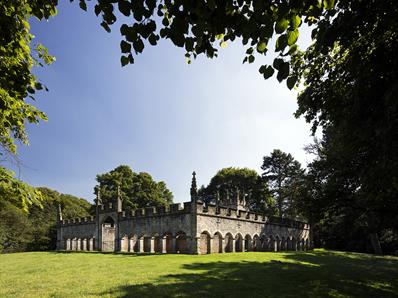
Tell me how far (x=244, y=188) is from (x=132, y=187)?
838 inches

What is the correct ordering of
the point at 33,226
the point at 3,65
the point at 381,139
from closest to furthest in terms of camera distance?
the point at 3,65 < the point at 381,139 < the point at 33,226

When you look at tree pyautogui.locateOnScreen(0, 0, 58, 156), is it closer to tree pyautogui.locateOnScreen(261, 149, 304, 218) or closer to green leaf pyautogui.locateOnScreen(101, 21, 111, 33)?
green leaf pyautogui.locateOnScreen(101, 21, 111, 33)

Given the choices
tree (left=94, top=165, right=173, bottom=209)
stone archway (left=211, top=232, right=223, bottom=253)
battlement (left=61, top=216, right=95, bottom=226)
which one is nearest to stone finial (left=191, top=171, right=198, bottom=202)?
stone archway (left=211, top=232, right=223, bottom=253)

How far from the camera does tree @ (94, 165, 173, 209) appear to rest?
54.1 meters

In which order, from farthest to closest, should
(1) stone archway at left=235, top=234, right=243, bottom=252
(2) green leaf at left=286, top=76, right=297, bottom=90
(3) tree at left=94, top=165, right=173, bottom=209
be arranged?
1. (3) tree at left=94, top=165, right=173, bottom=209
2. (1) stone archway at left=235, top=234, right=243, bottom=252
3. (2) green leaf at left=286, top=76, right=297, bottom=90

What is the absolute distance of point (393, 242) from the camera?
129ft

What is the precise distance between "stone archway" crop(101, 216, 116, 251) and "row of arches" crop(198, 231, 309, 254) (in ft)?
43.2

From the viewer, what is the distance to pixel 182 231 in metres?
27.0

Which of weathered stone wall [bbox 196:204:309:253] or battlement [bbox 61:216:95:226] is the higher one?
battlement [bbox 61:216:95:226]

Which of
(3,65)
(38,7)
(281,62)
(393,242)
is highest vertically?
(38,7)

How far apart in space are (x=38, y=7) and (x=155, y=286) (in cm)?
932

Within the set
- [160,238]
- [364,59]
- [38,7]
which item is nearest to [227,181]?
[160,238]

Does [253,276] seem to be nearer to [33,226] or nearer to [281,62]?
[281,62]

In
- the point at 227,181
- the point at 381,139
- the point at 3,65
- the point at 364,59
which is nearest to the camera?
the point at 3,65
